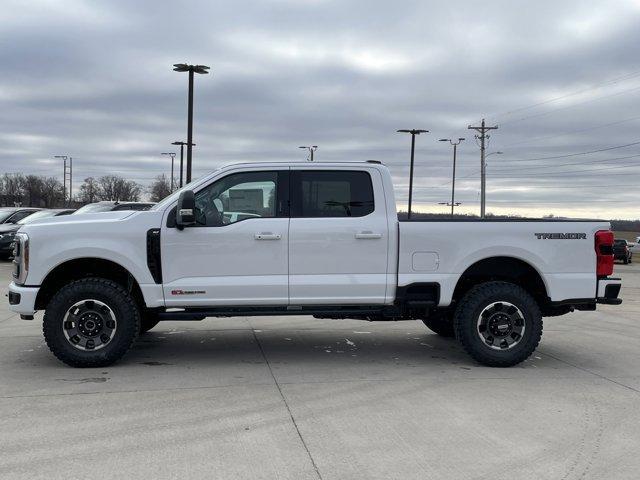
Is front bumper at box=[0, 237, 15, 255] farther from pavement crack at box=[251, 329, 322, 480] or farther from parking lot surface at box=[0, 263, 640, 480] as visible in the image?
pavement crack at box=[251, 329, 322, 480]

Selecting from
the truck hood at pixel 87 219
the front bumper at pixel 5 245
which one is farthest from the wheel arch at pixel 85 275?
the front bumper at pixel 5 245

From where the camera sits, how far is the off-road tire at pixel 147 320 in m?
6.48

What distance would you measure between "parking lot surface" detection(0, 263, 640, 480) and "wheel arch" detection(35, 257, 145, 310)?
70 centimetres

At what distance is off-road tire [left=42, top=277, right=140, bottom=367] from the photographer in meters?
6.12

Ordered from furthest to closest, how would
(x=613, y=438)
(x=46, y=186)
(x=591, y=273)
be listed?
(x=46, y=186) → (x=591, y=273) → (x=613, y=438)

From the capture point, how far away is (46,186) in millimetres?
119562

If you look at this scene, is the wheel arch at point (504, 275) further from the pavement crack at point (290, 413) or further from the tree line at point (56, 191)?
the tree line at point (56, 191)

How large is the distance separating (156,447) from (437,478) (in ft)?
5.96

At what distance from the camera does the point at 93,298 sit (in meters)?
6.16

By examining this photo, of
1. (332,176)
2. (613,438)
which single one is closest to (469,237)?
(332,176)

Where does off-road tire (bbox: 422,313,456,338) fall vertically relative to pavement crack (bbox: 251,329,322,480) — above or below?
above

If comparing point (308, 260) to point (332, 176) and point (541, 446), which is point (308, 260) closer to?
point (332, 176)

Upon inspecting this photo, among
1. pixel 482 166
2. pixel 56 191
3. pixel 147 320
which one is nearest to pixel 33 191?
pixel 56 191

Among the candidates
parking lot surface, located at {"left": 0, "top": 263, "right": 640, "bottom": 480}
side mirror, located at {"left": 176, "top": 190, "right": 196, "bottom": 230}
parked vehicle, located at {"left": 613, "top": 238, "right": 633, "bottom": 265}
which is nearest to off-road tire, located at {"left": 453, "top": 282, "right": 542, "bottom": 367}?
parking lot surface, located at {"left": 0, "top": 263, "right": 640, "bottom": 480}
